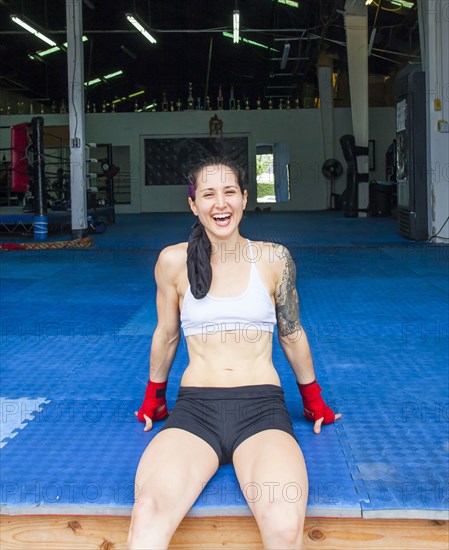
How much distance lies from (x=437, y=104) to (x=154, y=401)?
652cm

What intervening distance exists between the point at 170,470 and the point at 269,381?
17.9 inches

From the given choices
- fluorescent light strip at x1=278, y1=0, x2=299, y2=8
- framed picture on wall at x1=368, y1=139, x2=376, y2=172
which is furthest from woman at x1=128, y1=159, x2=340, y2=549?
framed picture on wall at x1=368, y1=139, x2=376, y2=172

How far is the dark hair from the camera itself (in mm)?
1933

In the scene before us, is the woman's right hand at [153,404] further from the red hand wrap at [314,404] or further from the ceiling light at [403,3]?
the ceiling light at [403,3]

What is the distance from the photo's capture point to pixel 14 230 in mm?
9945

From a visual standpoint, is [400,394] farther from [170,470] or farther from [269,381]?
[170,470]

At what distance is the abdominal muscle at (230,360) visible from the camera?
1.94 m

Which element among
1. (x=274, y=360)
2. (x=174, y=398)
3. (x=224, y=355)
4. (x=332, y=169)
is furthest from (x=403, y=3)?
(x=224, y=355)

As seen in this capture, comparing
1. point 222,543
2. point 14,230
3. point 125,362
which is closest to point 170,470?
point 222,543

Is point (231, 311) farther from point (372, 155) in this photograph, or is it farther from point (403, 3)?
point (372, 155)

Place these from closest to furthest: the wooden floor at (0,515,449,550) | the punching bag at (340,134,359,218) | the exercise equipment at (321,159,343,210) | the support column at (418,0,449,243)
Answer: the wooden floor at (0,515,449,550), the support column at (418,0,449,243), the punching bag at (340,134,359,218), the exercise equipment at (321,159,343,210)

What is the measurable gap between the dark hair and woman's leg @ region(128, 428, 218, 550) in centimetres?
41

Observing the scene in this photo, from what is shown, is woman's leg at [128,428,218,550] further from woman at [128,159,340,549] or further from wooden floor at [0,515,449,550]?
wooden floor at [0,515,449,550]

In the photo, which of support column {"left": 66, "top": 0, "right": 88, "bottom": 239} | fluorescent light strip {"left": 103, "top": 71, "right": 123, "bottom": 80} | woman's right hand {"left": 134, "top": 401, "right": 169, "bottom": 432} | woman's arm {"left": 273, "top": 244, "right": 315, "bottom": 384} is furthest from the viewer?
fluorescent light strip {"left": 103, "top": 71, "right": 123, "bottom": 80}
